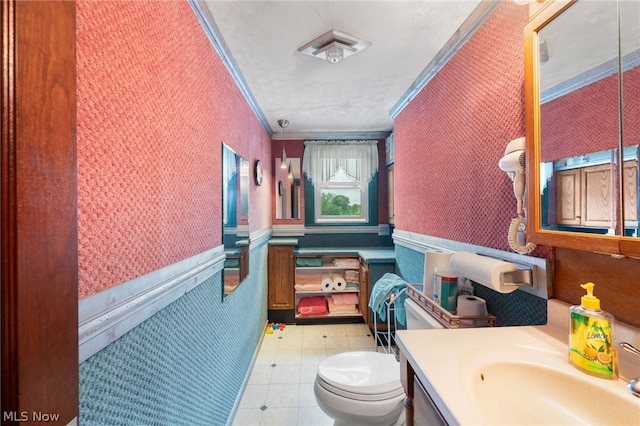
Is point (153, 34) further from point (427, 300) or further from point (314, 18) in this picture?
point (427, 300)

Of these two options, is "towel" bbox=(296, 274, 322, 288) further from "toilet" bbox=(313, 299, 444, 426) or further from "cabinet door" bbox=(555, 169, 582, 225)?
"cabinet door" bbox=(555, 169, 582, 225)

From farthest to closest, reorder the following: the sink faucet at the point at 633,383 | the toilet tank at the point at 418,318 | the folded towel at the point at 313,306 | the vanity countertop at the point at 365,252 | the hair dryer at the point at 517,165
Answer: the folded towel at the point at 313,306 → the vanity countertop at the point at 365,252 → the toilet tank at the point at 418,318 → the hair dryer at the point at 517,165 → the sink faucet at the point at 633,383

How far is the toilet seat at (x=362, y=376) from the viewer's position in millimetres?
1468

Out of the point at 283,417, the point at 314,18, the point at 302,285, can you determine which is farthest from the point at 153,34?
the point at 302,285

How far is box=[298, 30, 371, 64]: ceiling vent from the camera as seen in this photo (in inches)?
64.7

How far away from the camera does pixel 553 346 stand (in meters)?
0.93

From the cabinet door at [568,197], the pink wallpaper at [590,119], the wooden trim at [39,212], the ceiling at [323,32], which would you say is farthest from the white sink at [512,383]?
the ceiling at [323,32]

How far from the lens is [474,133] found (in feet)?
5.04

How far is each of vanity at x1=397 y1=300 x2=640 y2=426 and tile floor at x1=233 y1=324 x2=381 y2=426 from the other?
1.35m

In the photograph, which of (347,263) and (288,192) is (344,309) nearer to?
(347,263)

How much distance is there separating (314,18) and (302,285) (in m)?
2.78

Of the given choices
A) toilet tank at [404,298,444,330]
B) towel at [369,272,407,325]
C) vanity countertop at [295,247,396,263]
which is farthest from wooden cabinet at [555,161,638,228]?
vanity countertop at [295,247,396,263]

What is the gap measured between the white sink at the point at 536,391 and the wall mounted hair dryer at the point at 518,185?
43 centimetres

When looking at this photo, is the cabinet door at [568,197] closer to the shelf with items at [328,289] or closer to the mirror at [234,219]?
the mirror at [234,219]
